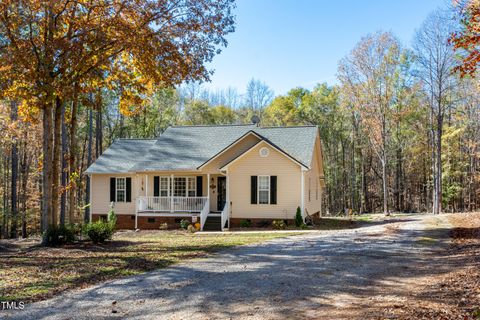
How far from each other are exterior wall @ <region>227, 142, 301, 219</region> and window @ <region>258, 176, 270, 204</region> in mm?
225

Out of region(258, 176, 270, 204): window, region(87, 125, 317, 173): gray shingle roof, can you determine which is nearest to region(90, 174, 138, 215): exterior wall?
region(87, 125, 317, 173): gray shingle roof

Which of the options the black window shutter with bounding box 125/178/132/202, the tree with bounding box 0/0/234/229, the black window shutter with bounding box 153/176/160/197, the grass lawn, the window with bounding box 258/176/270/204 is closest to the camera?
the grass lawn

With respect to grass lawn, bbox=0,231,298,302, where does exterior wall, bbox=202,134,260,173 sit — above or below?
above

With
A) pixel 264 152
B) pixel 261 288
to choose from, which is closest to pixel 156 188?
pixel 264 152

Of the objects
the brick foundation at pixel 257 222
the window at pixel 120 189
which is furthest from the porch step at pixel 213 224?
the window at pixel 120 189

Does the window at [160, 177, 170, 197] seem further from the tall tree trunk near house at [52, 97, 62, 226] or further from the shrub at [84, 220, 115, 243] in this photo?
the shrub at [84, 220, 115, 243]

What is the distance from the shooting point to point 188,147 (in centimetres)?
2481

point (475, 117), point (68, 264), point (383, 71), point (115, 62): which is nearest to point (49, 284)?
point (68, 264)

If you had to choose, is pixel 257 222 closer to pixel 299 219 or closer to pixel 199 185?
pixel 299 219

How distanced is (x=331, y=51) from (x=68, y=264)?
25.8 meters

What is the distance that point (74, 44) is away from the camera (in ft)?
42.6

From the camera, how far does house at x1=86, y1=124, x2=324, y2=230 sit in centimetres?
2098

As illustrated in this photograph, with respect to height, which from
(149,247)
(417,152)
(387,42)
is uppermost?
(387,42)

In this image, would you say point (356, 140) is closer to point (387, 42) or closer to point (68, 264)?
point (387, 42)
